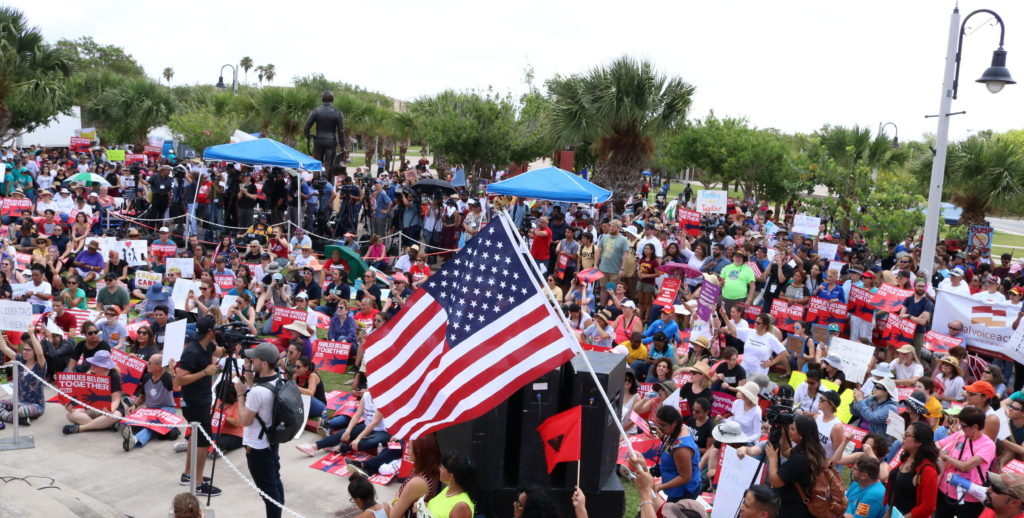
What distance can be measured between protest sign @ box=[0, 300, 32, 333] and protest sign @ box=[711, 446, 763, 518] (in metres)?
8.59

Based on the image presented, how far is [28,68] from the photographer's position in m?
33.1

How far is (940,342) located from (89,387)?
10.5 m

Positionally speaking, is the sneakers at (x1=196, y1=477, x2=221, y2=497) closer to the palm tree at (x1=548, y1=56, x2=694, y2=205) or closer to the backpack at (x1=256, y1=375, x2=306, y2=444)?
the backpack at (x1=256, y1=375, x2=306, y2=444)

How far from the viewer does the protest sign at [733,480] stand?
7238mm

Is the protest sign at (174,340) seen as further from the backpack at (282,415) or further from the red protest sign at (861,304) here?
the red protest sign at (861,304)

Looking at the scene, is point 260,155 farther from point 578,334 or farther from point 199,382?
point 199,382

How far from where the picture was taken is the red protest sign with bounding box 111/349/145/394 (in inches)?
415

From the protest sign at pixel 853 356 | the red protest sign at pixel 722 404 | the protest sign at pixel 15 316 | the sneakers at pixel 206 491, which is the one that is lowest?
the sneakers at pixel 206 491

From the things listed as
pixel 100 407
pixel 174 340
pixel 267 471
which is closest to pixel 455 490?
pixel 267 471

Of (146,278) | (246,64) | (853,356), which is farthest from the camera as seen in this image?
(246,64)

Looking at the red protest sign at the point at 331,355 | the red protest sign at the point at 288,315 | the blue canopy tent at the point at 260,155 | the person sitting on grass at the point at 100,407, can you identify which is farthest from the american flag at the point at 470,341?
the blue canopy tent at the point at 260,155

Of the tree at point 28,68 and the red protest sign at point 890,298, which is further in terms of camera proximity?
the tree at point 28,68

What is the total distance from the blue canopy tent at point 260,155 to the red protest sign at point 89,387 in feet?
32.3

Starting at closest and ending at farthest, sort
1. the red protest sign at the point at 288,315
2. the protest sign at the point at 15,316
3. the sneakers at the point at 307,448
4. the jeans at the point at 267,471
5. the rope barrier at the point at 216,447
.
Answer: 1. the rope barrier at the point at 216,447
2. the jeans at the point at 267,471
3. the sneakers at the point at 307,448
4. the protest sign at the point at 15,316
5. the red protest sign at the point at 288,315
